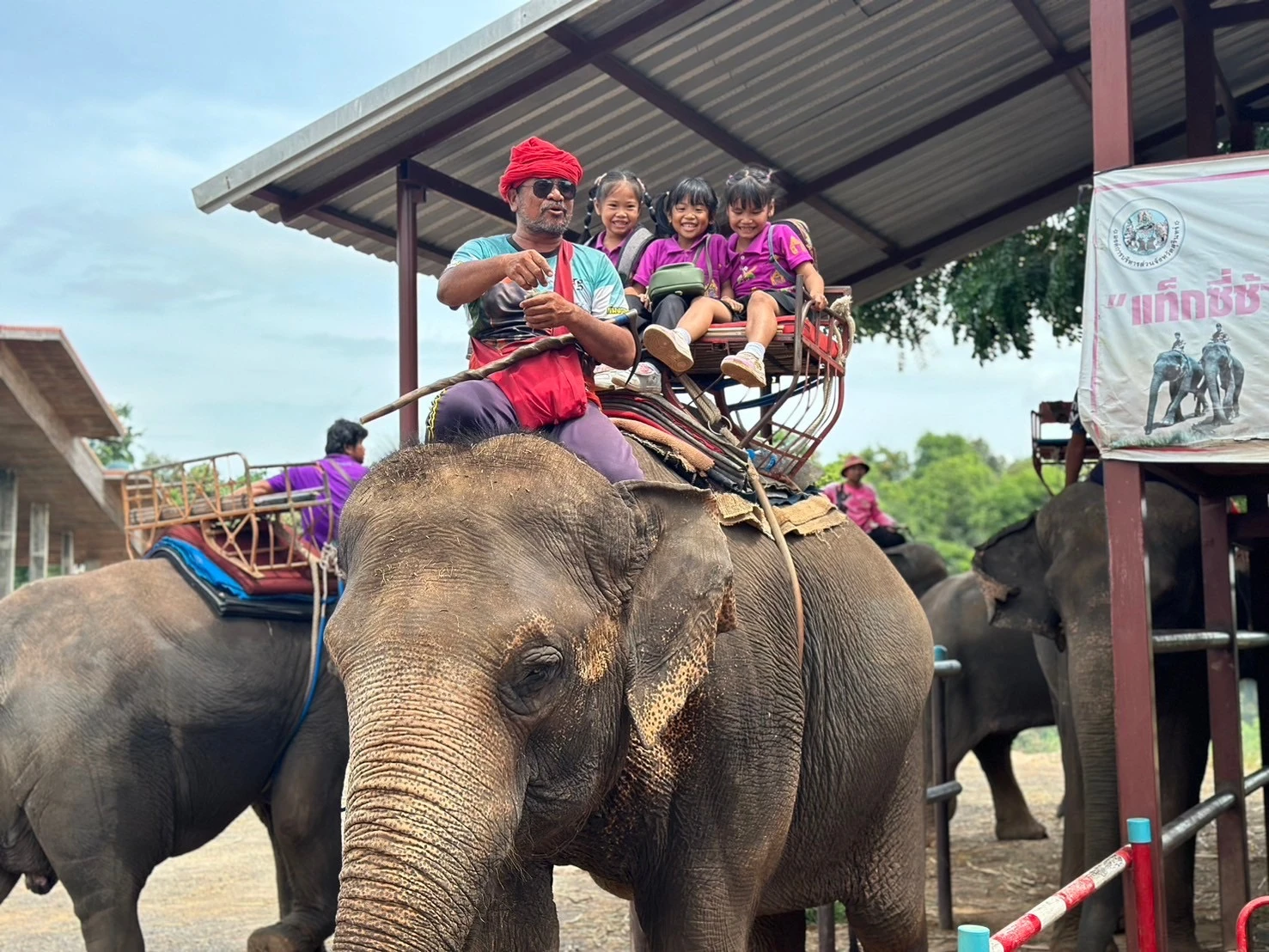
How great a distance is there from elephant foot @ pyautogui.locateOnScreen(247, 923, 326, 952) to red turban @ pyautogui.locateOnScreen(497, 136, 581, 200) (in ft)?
11.7

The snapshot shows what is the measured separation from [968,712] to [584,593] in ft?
25.8

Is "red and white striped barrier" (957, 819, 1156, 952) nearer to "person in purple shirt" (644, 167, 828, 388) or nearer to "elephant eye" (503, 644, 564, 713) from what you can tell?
"elephant eye" (503, 644, 564, 713)

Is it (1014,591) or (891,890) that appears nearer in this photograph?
(891,890)

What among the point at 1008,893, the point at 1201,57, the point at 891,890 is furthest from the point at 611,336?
the point at 1008,893

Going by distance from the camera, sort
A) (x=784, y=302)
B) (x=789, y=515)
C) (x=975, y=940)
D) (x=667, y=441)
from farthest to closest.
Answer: (x=784, y=302) → (x=789, y=515) → (x=667, y=441) → (x=975, y=940)

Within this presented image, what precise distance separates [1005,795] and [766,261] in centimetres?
701

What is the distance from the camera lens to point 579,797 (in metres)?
3.14

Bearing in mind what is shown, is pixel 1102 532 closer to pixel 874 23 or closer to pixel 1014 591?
pixel 1014 591

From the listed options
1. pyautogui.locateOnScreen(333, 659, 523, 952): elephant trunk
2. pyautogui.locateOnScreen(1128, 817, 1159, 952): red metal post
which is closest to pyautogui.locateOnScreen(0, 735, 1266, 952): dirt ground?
pyautogui.locateOnScreen(1128, 817, 1159, 952): red metal post

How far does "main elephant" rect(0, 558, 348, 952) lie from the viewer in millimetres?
5609

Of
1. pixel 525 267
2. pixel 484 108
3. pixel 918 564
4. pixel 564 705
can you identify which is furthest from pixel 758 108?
pixel 918 564

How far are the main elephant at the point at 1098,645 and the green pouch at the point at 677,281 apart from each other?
261cm

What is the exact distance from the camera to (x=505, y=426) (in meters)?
3.48

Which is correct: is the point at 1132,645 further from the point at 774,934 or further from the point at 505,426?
the point at 505,426
